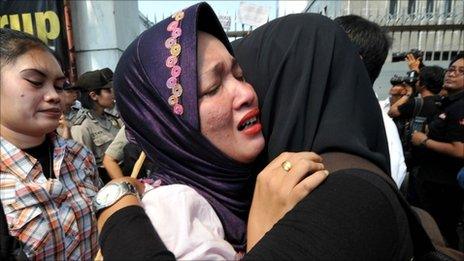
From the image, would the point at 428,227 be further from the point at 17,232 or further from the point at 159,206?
the point at 17,232

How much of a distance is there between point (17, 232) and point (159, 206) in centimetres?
108

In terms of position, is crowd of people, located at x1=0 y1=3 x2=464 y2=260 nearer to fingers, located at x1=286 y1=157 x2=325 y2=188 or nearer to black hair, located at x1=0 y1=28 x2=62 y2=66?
fingers, located at x1=286 y1=157 x2=325 y2=188

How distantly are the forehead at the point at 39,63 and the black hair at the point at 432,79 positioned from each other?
15.1ft

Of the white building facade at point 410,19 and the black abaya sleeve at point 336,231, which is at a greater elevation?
the black abaya sleeve at point 336,231

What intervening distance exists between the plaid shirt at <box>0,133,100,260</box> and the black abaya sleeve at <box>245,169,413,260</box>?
1298 millimetres

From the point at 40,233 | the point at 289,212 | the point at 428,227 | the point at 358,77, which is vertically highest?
the point at 358,77

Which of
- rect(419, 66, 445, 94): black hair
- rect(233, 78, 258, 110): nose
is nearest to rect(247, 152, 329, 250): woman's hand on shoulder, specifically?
rect(233, 78, 258, 110): nose

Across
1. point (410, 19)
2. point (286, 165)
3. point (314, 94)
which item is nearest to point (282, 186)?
point (286, 165)

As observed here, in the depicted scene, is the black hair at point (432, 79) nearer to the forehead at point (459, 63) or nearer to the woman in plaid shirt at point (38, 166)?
the forehead at point (459, 63)

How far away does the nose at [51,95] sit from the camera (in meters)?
1.85

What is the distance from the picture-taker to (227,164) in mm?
990

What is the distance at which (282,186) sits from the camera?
30.2 inches

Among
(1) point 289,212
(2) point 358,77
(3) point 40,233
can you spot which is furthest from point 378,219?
(3) point 40,233

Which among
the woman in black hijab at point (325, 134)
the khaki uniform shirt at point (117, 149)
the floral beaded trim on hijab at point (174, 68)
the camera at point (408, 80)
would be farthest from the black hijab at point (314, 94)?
the camera at point (408, 80)
